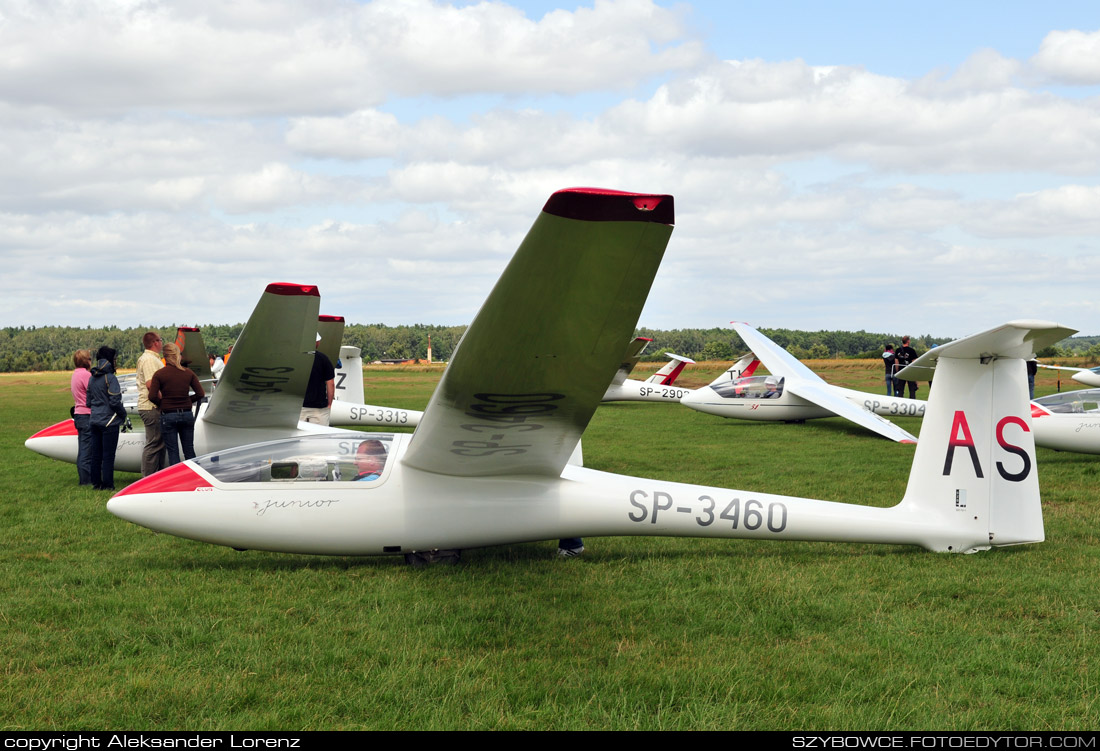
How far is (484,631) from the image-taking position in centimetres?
495

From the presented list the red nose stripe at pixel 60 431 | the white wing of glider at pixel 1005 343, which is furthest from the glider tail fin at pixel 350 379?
the white wing of glider at pixel 1005 343

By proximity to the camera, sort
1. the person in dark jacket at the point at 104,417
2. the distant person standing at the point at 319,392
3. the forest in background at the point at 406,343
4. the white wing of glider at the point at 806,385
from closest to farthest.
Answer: the person in dark jacket at the point at 104,417 → the distant person standing at the point at 319,392 → the white wing of glider at the point at 806,385 → the forest in background at the point at 406,343

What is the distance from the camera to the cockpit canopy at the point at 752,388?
20672mm

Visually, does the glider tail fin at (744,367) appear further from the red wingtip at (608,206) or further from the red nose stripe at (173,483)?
the red wingtip at (608,206)

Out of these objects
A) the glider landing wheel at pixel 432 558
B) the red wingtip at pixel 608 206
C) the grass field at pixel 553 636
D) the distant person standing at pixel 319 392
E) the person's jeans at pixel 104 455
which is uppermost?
the red wingtip at pixel 608 206

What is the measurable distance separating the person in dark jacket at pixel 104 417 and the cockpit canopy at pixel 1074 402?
540 inches

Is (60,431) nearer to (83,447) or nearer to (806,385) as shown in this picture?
(83,447)

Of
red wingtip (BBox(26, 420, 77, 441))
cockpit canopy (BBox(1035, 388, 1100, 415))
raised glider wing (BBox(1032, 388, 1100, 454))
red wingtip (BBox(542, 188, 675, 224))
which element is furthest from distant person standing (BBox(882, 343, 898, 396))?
red wingtip (BBox(542, 188, 675, 224))

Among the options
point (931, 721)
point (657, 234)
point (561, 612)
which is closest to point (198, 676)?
point (561, 612)

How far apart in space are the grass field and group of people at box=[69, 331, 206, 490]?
1.80m

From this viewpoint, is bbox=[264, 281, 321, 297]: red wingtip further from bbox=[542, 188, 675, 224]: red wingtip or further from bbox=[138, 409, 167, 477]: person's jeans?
bbox=[542, 188, 675, 224]: red wingtip

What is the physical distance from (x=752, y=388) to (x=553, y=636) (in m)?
17.0

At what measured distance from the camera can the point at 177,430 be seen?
31.4ft

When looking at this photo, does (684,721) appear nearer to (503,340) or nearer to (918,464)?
(503,340)
